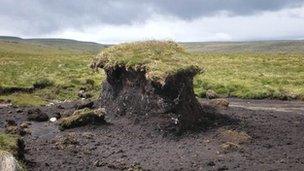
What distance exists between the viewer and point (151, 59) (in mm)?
31766

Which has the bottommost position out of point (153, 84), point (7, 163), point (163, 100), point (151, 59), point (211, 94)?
point (211, 94)

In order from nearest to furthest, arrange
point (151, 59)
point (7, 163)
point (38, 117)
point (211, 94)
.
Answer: point (7, 163), point (151, 59), point (38, 117), point (211, 94)

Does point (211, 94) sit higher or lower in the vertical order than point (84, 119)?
lower

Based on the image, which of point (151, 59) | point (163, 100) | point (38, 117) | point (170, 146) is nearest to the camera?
point (170, 146)

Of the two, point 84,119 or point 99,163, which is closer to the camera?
point 99,163

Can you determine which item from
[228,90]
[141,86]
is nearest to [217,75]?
[228,90]

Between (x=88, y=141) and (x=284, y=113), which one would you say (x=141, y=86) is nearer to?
(x=88, y=141)

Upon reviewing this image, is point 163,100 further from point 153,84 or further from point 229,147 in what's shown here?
point 229,147

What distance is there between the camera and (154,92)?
30.4m

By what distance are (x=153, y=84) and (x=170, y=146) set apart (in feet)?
15.5

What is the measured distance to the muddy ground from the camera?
23.1 metres

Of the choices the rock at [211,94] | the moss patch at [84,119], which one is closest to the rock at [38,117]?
the moss patch at [84,119]

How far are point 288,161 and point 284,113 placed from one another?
12.9 meters

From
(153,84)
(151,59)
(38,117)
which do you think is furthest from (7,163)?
(38,117)
